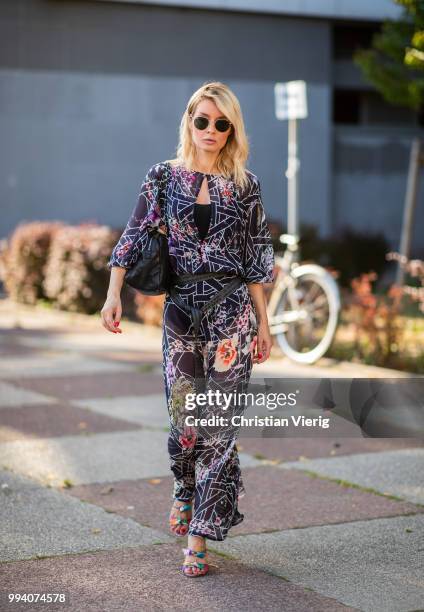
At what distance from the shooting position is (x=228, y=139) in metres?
4.54

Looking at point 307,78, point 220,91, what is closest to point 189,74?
point 307,78

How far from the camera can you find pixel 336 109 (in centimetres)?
3350

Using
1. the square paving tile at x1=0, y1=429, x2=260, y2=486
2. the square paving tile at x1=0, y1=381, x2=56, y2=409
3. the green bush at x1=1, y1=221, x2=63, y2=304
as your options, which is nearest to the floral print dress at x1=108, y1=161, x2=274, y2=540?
the square paving tile at x1=0, y1=429, x2=260, y2=486

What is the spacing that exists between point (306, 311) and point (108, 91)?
17625mm

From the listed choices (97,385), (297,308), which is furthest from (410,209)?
(97,385)

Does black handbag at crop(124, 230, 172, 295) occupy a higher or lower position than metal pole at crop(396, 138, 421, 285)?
higher

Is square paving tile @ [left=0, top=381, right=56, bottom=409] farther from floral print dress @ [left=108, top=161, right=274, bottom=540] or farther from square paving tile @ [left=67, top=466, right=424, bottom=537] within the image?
floral print dress @ [left=108, top=161, right=274, bottom=540]

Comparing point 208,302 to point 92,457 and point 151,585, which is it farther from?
point 92,457

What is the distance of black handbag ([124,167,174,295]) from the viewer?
442 cm

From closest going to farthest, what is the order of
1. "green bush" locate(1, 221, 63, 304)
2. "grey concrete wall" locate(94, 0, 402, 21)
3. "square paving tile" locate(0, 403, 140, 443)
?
"square paving tile" locate(0, 403, 140, 443) → "green bush" locate(1, 221, 63, 304) → "grey concrete wall" locate(94, 0, 402, 21)

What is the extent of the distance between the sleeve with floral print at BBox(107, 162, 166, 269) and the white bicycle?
18.9 feet

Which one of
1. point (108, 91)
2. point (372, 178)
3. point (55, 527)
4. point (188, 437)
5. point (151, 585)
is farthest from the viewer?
point (372, 178)

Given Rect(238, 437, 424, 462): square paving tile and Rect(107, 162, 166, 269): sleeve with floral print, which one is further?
Rect(238, 437, 424, 462): square paving tile

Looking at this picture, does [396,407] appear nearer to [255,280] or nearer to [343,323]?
[255,280]
